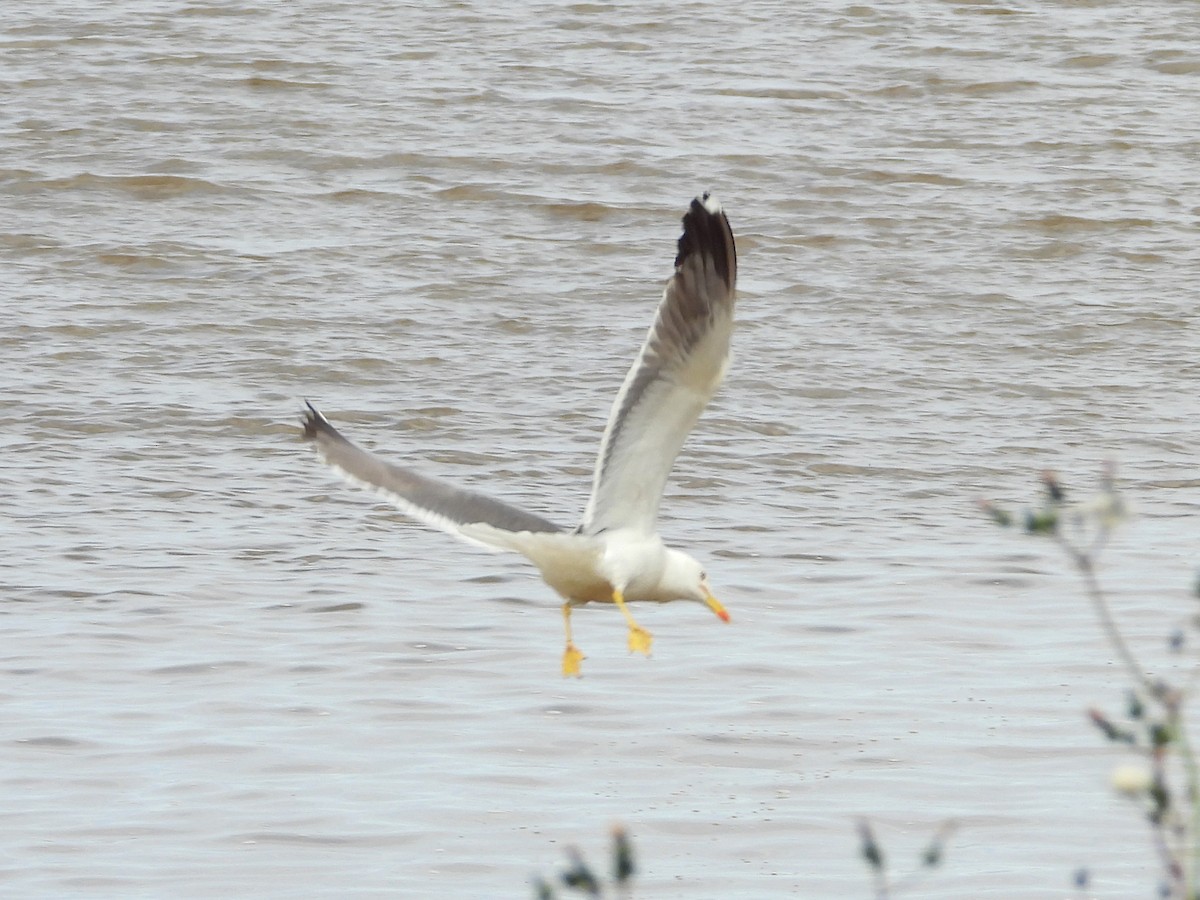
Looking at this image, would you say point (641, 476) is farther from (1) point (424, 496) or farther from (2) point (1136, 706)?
(2) point (1136, 706)

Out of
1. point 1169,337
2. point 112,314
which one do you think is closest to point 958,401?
point 1169,337

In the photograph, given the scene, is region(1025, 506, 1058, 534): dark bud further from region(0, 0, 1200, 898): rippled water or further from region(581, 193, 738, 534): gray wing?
region(0, 0, 1200, 898): rippled water

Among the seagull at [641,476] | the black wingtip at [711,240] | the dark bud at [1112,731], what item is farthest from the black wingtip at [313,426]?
the dark bud at [1112,731]

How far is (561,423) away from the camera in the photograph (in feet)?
28.8

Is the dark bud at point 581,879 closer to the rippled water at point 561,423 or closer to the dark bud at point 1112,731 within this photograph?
Result: the dark bud at point 1112,731

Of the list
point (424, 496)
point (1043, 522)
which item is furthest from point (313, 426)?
point (1043, 522)

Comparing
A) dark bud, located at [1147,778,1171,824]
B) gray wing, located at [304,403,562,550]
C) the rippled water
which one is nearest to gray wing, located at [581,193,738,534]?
gray wing, located at [304,403,562,550]

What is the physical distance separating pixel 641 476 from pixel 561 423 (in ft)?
13.9

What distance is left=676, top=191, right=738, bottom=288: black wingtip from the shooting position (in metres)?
4.30

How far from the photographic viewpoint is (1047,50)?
14977mm

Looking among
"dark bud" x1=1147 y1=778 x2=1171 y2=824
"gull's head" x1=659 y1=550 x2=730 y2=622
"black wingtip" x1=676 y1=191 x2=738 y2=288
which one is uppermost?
"dark bud" x1=1147 y1=778 x2=1171 y2=824

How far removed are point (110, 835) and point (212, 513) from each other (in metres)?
2.88

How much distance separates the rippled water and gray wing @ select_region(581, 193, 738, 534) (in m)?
0.91

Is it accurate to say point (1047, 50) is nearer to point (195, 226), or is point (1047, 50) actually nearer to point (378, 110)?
point (378, 110)
